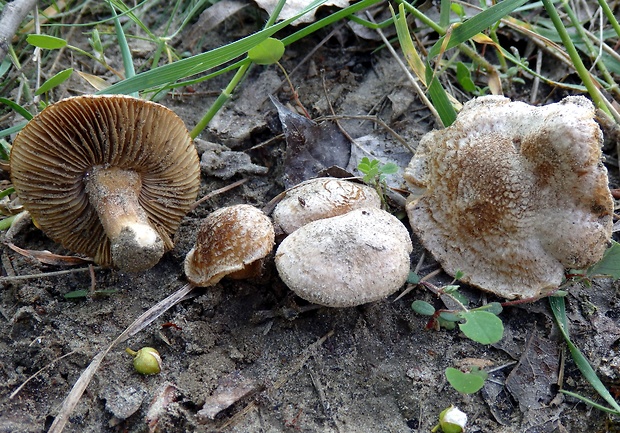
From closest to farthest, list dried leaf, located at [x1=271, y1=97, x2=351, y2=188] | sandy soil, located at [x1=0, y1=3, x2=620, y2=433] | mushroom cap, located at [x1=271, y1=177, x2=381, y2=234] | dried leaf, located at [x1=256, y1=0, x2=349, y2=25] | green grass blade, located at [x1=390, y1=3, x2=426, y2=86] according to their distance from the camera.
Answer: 1. sandy soil, located at [x1=0, y1=3, x2=620, y2=433]
2. mushroom cap, located at [x1=271, y1=177, x2=381, y2=234]
3. green grass blade, located at [x1=390, y1=3, x2=426, y2=86]
4. dried leaf, located at [x1=271, y1=97, x2=351, y2=188]
5. dried leaf, located at [x1=256, y1=0, x2=349, y2=25]

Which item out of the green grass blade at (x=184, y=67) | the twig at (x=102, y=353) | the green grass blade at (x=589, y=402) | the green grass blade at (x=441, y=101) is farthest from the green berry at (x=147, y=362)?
the green grass blade at (x=441, y=101)

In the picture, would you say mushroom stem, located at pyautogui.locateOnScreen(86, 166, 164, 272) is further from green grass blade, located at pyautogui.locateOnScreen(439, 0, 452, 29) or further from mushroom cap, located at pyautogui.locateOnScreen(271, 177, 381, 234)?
green grass blade, located at pyautogui.locateOnScreen(439, 0, 452, 29)

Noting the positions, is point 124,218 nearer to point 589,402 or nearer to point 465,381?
point 465,381

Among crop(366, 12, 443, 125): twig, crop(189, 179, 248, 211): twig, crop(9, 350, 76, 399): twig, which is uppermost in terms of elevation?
crop(366, 12, 443, 125): twig

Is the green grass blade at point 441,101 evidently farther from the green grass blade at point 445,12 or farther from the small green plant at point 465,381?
the small green plant at point 465,381

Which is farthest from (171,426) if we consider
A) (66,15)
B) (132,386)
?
(66,15)

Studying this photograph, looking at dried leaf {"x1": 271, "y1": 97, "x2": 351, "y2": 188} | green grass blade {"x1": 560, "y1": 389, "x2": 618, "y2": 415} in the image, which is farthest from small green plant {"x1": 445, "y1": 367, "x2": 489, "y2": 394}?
dried leaf {"x1": 271, "y1": 97, "x2": 351, "y2": 188}
